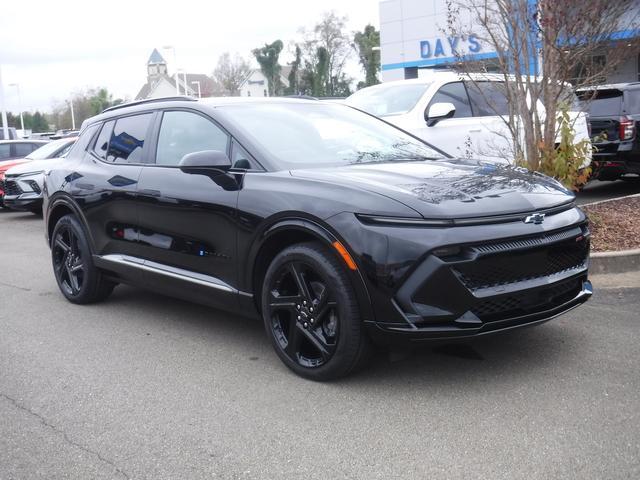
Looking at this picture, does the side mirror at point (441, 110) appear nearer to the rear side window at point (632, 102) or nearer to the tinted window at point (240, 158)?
the rear side window at point (632, 102)

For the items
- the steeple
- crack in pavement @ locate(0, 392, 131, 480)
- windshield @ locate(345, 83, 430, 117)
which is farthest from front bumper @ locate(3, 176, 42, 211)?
the steeple

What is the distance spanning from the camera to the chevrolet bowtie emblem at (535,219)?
12.9 feet

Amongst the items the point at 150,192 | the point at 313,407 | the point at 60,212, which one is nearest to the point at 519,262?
the point at 313,407

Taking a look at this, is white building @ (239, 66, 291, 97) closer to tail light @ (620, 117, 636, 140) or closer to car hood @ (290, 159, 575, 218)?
tail light @ (620, 117, 636, 140)

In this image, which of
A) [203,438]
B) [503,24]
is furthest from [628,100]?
[203,438]

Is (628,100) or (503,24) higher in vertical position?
(503,24)

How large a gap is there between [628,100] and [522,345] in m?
7.76

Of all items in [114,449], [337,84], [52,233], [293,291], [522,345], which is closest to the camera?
[114,449]

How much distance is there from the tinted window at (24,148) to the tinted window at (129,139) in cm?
1232

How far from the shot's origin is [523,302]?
3.90m

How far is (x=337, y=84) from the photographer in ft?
216

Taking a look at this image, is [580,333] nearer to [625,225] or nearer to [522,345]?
[522,345]

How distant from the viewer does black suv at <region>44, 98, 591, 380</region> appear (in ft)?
12.3

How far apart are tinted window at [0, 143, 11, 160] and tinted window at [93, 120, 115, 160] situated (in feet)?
38.8
